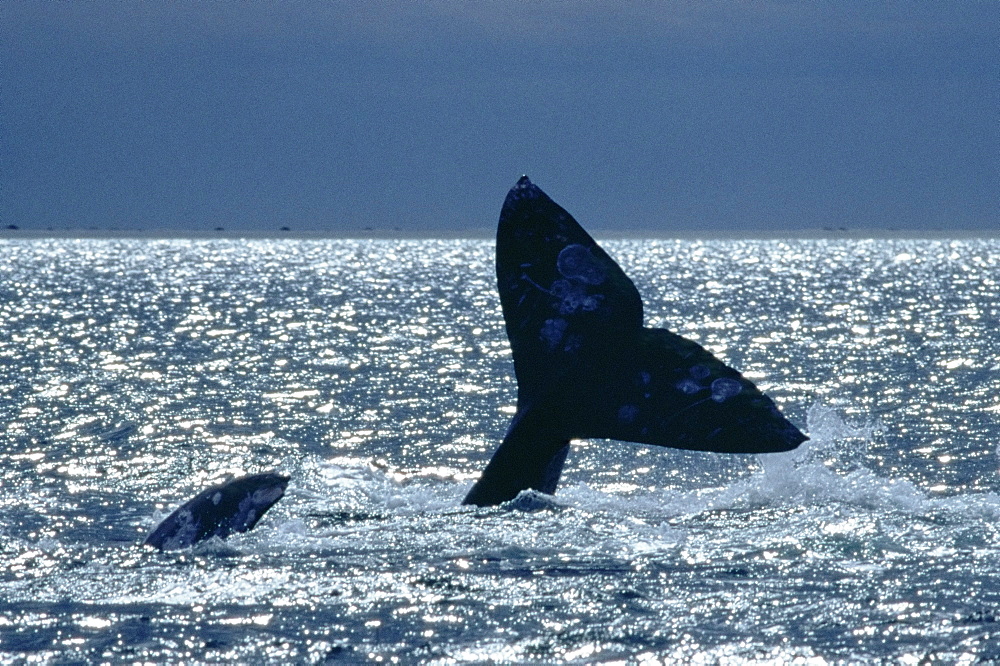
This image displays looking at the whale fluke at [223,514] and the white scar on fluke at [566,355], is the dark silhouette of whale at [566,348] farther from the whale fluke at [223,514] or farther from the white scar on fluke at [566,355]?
the whale fluke at [223,514]

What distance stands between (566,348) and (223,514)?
4.01 meters

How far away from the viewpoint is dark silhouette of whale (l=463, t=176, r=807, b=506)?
12.3m

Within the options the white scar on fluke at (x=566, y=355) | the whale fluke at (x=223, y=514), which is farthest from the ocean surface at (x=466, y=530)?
the white scar on fluke at (x=566, y=355)

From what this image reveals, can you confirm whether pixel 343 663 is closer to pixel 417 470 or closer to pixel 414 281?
pixel 417 470

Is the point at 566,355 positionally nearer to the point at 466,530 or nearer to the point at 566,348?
the point at 566,348

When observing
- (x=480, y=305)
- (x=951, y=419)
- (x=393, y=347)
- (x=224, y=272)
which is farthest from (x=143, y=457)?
(x=224, y=272)

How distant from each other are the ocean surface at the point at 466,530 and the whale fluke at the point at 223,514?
20cm

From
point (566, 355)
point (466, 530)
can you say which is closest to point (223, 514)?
point (466, 530)

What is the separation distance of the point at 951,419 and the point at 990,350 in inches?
723

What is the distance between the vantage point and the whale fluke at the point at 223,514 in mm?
13680

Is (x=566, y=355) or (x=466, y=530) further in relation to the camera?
(x=466, y=530)

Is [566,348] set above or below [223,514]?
above

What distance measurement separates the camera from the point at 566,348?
1299 cm

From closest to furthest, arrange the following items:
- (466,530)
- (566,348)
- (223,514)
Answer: (566,348), (223,514), (466,530)
